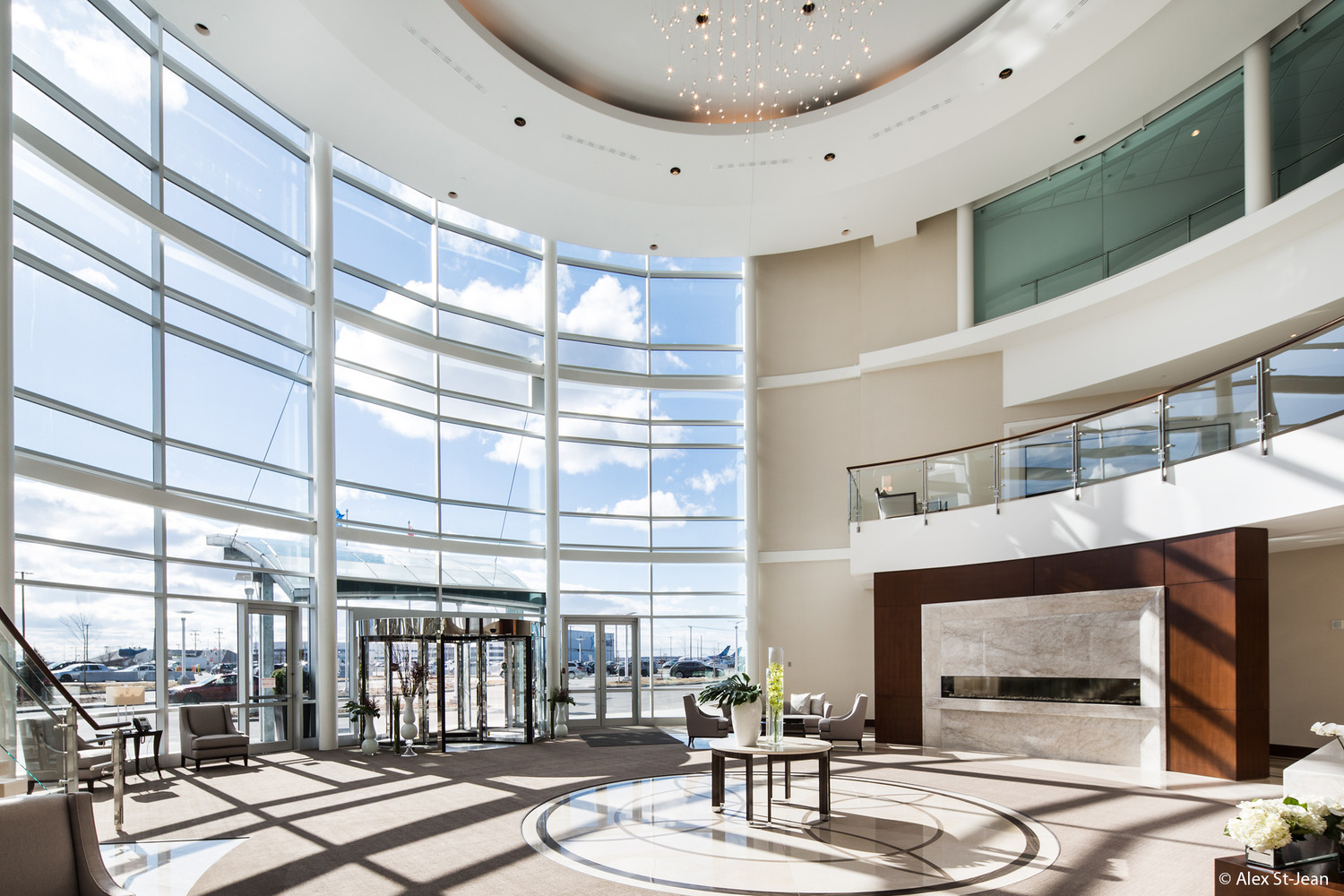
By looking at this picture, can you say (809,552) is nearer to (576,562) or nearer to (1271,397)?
(576,562)

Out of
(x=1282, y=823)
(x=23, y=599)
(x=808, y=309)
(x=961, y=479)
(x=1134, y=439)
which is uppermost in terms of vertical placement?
(x=808, y=309)

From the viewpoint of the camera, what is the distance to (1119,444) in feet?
37.1

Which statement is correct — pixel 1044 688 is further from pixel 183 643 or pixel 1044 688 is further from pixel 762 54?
pixel 183 643

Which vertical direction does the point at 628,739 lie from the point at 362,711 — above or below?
below

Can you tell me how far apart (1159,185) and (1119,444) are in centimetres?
471

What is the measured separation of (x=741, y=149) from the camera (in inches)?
542

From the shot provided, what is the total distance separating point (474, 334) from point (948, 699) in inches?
418

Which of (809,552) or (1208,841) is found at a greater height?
(809,552)

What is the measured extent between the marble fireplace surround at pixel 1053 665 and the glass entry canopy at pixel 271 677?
9.76 meters

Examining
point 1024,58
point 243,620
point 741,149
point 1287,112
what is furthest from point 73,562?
point 1287,112

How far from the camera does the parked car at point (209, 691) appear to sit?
39.9ft

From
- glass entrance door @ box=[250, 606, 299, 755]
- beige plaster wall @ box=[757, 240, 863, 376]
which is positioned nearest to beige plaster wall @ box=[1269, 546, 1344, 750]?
beige plaster wall @ box=[757, 240, 863, 376]

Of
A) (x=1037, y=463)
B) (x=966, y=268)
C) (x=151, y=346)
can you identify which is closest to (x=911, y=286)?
(x=966, y=268)

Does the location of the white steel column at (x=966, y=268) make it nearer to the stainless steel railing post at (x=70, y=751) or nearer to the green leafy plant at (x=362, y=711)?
the green leafy plant at (x=362, y=711)
